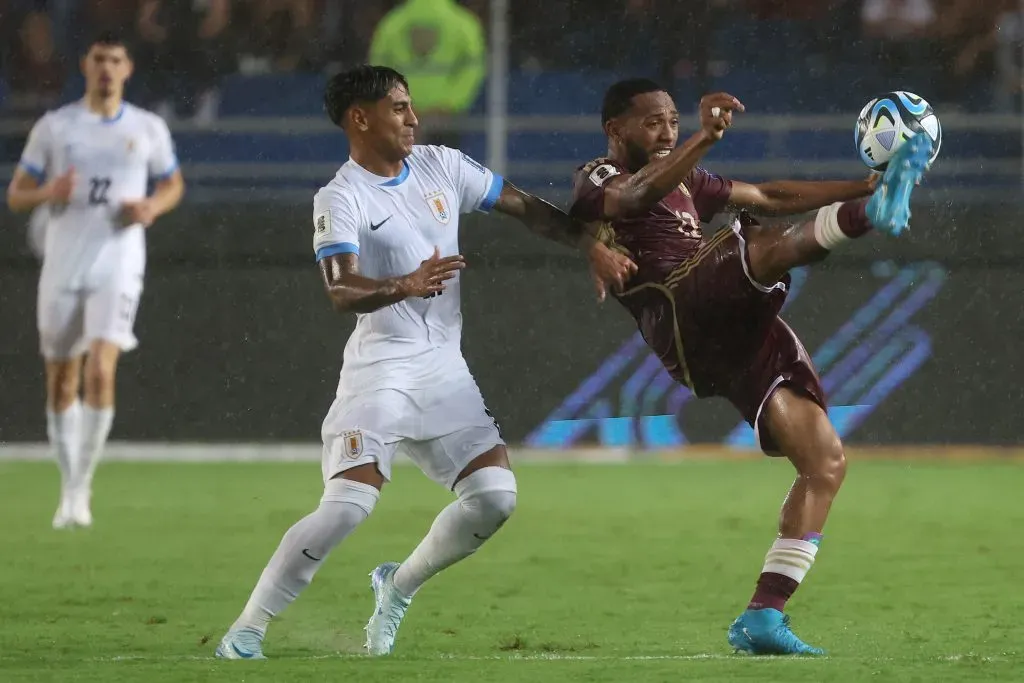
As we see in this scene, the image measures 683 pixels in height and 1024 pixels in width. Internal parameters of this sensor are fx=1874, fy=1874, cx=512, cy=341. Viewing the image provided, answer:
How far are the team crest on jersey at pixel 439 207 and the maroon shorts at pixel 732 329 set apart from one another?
2.23ft

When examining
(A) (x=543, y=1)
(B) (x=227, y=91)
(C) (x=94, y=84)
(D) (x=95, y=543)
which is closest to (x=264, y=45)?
(B) (x=227, y=91)

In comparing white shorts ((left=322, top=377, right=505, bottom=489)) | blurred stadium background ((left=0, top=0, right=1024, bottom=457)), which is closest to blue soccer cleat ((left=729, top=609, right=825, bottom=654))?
white shorts ((left=322, top=377, right=505, bottom=489))

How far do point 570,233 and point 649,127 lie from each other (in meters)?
0.47

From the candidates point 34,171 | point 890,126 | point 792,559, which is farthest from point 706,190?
point 34,171

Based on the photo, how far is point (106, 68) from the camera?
9.49 metres

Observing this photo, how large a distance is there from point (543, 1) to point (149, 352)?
4.11 m

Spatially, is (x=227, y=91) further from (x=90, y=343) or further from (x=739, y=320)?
(x=739, y=320)

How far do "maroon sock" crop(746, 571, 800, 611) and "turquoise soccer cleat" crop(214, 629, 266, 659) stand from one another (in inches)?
54.4

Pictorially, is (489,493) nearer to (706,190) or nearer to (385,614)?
(385,614)

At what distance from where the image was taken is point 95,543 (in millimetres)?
8461

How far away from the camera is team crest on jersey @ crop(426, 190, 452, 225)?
544cm

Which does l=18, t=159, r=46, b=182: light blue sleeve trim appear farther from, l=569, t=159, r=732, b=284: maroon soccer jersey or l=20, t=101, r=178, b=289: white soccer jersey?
l=569, t=159, r=732, b=284: maroon soccer jersey

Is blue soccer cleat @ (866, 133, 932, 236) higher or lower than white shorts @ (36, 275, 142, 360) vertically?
lower

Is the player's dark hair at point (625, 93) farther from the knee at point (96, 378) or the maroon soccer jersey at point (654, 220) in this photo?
the knee at point (96, 378)
